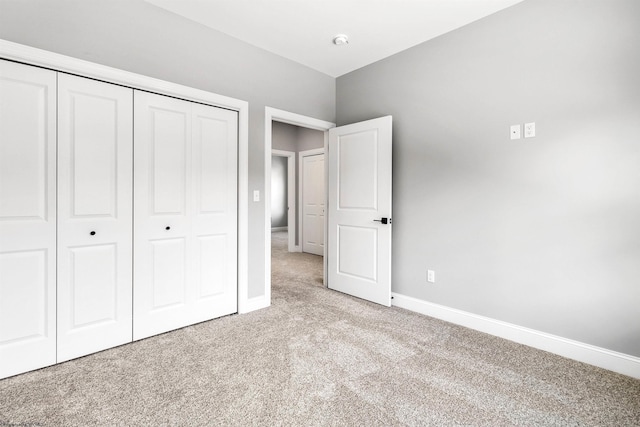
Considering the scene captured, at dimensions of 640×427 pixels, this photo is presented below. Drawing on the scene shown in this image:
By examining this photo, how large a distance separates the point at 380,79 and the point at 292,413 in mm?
3230

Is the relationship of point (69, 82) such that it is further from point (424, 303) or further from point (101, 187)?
point (424, 303)

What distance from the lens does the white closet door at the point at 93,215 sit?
2090 mm

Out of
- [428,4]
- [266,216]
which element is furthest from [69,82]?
[428,4]

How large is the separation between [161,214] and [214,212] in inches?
17.9

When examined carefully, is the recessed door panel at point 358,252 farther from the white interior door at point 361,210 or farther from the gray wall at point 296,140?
the gray wall at point 296,140

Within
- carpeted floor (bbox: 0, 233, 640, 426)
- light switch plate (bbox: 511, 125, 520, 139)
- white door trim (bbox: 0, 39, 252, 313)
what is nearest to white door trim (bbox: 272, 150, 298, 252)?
white door trim (bbox: 0, 39, 252, 313)

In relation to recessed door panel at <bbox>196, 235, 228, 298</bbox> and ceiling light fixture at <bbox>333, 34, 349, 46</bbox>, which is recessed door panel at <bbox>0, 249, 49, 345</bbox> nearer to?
recessed door panel at <bbox>196, 235, 228, 298</bbox>

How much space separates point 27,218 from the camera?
1960mm

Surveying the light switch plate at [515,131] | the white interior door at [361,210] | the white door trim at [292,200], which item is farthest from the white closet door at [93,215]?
the white door trim at [292,200]

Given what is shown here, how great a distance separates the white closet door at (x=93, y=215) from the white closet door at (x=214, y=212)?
526 millimetres

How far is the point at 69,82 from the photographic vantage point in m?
2.09

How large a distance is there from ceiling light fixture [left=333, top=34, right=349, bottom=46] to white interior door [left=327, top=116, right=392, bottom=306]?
814mm

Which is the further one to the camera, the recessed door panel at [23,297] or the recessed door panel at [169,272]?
the recessed door panel at [169,272]

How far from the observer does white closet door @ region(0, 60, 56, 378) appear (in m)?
1.89
